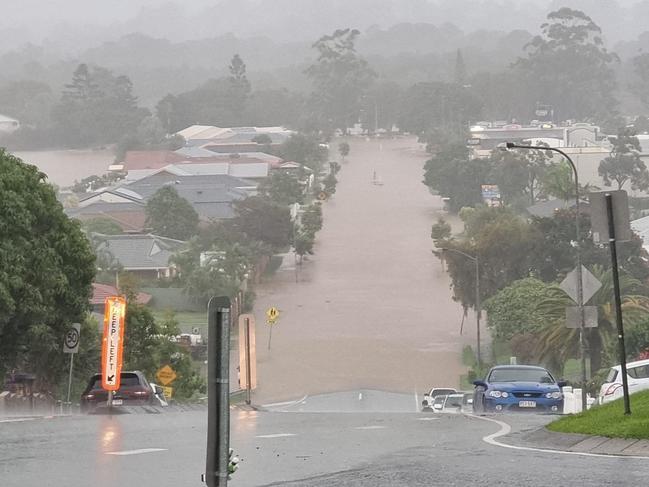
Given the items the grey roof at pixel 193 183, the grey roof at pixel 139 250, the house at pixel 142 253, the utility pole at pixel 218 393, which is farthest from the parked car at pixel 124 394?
the grey roof at pixel 193 183

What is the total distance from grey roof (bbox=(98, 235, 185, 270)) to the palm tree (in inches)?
2449

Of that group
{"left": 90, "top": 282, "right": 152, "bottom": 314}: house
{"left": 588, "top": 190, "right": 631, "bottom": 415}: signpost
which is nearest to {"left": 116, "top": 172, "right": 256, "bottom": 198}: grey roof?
{"left": 90, "top": 282, "right": 152, "bottom": 314}: house

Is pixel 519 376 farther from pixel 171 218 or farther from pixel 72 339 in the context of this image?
pixel 171 218

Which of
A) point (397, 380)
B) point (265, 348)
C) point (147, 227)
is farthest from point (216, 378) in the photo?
point (147, 227)

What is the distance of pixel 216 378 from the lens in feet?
33.4

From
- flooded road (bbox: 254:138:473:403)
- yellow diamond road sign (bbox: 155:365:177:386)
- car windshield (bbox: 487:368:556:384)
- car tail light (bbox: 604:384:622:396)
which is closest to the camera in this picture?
car tail light (bbox: 604:384:622:396)

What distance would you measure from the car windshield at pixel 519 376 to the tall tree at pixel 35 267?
546 inches

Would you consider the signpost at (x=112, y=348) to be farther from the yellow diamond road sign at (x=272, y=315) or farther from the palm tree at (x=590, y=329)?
the yellow diamond road sign at (x=272, y=315)

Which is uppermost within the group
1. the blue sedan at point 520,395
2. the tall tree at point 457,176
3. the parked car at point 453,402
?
the tall tree at point 457,176

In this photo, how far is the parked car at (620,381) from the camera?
31.6 m

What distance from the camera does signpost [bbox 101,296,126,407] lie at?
34156 millimetres

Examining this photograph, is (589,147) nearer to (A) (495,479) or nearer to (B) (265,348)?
(B) (265,348)

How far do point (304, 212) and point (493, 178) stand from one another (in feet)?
66.1

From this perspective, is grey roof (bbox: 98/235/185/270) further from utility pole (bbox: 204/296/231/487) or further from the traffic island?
utility pole (bbox: 204/296/231/487)
